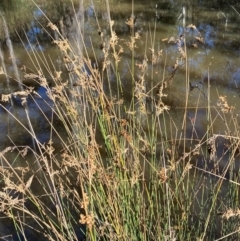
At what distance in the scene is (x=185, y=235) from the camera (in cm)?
188

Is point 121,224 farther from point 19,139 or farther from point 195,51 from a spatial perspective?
point 195,51

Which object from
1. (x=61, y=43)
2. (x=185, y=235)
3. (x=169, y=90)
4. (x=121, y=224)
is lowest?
(x=169, y=90)

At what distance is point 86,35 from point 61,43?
164 inches

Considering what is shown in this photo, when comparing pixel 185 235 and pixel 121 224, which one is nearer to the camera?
pixel 121 224

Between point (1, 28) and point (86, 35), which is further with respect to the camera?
point (1, 28)

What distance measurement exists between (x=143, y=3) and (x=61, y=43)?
229 inches

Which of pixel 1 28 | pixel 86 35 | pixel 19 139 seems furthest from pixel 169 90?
pixel 1 28

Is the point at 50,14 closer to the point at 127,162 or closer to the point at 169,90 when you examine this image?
the point at 169,90

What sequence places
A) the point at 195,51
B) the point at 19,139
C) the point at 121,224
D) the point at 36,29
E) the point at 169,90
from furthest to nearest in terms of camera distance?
1. the point at 36,29
2. the point at 195,51
3. the point at 169,90
4. the point at 19,139
5. the point at 121,224

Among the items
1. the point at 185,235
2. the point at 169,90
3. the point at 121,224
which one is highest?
the point at 121,224

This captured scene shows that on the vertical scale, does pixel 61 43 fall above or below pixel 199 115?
above

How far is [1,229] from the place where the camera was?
101 inches

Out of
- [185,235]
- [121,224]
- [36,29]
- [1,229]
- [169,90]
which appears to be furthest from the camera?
[36,29]

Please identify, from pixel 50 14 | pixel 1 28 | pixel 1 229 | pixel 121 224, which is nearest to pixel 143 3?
pixel 50 14
